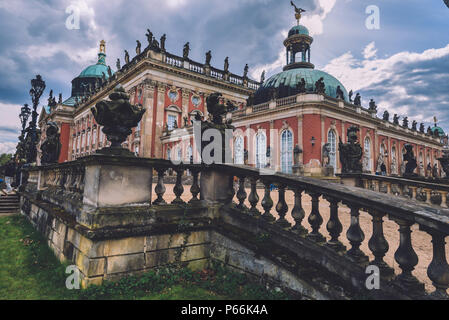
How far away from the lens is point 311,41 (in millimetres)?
31531

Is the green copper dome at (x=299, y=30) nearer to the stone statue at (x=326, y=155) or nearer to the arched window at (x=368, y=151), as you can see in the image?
the arched window at (x=368, y=151)

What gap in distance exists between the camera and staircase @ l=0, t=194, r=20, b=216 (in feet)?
32.1

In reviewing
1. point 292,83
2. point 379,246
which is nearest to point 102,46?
point 292,83

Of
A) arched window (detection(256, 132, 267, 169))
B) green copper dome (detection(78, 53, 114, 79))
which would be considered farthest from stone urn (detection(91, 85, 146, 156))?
green copper dome (detection(78, 53, 114, 79))

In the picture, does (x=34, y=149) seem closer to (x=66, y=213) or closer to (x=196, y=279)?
(x=66, y=213)

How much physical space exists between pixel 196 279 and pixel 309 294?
1.63m

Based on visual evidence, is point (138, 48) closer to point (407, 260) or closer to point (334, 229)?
point (334, 229)

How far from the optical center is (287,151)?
77.5 ft

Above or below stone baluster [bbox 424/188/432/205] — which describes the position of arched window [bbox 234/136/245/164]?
above

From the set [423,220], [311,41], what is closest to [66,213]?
[423,220]

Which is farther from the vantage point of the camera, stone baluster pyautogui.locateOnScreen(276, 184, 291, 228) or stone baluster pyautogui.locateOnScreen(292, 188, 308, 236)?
stone baluster pyautogui.locateOnScreen(276, 184, 291, 228)

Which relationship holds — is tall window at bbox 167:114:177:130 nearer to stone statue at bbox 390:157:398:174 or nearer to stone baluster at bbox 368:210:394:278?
stone statue at bbox 390:157:398:174

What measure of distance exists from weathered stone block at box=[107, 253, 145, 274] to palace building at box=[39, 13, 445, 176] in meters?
17.7

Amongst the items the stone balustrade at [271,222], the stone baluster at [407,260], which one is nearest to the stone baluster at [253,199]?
the stone balustrade at [271,222]
